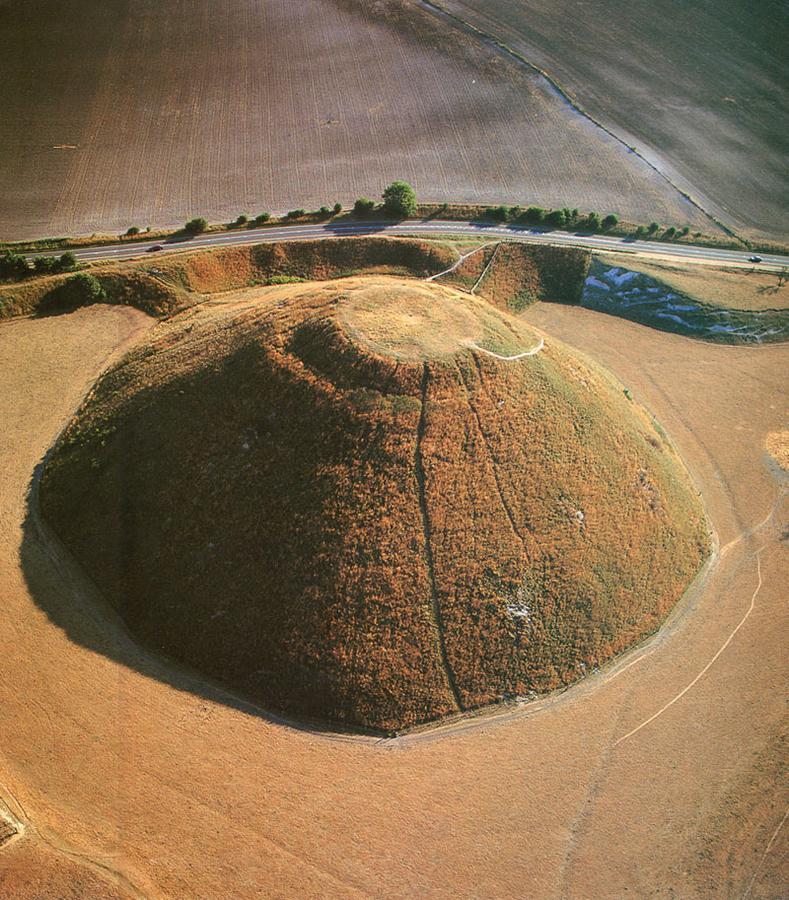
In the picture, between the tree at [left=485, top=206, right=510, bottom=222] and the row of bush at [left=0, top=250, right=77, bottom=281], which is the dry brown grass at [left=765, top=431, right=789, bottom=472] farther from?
the row of bush at [left=0, top=250, right=77, bottom=281]

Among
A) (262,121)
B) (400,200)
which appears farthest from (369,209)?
(262,121)

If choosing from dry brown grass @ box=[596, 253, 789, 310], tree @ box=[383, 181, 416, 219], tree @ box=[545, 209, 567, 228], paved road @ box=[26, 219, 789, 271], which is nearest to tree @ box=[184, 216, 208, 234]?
paved road @ box=[26, 219, 789, 271]

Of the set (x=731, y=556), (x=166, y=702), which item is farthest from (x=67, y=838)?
(x=731, y=556)

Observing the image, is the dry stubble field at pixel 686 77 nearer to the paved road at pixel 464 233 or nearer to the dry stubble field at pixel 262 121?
the dry stubble field at pixel 262 121

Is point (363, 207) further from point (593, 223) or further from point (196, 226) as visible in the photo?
point (593, 223)

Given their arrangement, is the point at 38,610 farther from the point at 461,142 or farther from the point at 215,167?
the point at 461,142
